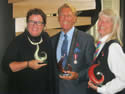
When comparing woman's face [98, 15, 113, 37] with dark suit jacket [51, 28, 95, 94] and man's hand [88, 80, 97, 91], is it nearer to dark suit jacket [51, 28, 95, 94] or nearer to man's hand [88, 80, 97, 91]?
dark suit jacket [51, 28, 95, 94]

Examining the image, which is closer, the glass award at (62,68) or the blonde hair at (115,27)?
the blonde hair at (115,27)

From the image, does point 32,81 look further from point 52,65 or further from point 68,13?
point 68,13

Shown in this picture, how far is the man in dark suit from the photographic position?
1.60 m

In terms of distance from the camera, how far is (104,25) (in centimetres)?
146

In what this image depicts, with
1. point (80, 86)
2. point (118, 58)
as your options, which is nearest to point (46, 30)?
point (80, 86)

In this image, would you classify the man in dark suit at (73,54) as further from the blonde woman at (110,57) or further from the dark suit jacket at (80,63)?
the blonde woman at (110,57)

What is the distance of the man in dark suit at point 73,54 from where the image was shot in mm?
1596

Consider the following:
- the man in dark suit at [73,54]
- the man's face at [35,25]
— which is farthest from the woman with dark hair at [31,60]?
the man in dark suit at [73,54]

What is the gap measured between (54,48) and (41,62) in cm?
18

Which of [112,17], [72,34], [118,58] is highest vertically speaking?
[112,17]

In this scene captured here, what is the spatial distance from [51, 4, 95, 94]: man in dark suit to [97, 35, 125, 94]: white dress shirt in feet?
0.82

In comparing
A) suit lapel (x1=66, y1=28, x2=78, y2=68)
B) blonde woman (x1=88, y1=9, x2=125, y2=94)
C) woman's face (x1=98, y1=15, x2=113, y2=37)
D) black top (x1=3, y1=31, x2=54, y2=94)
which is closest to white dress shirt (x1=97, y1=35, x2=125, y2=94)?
blonde woman (x1=88, y1=9, x2=125, y2=94)

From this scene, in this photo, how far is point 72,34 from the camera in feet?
5.50

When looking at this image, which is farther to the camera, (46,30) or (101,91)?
(46,30)
